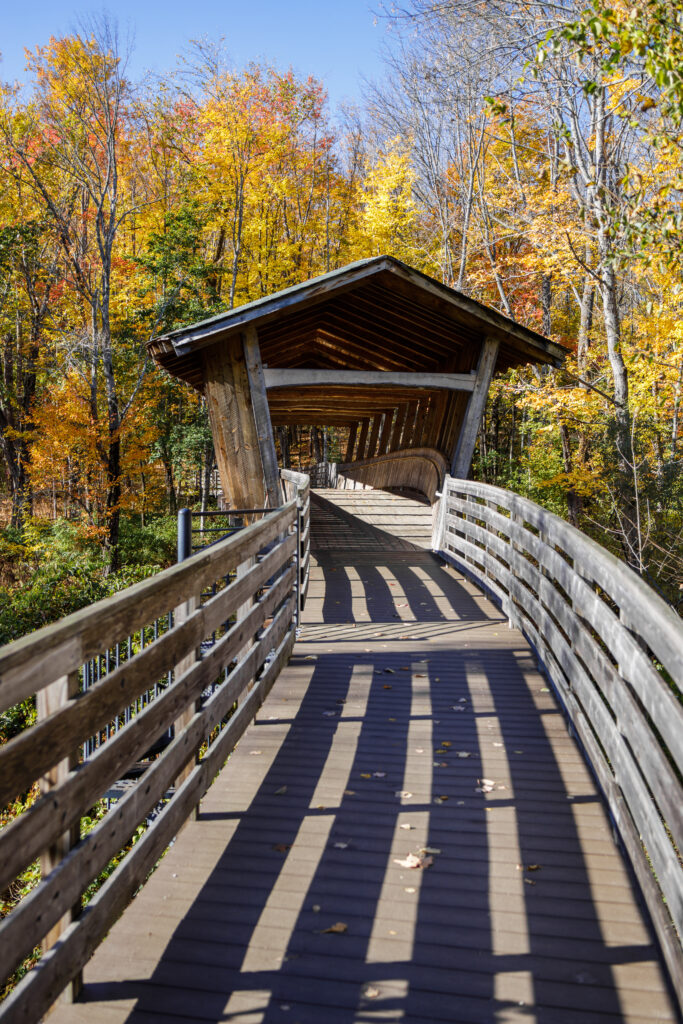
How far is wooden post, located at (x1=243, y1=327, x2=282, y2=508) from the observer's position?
10.8 meters

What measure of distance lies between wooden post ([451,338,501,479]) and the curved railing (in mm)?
562

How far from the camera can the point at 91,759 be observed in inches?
90.4

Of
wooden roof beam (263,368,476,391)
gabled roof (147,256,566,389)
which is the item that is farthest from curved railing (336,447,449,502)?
gabled roof (147,256,566,389)

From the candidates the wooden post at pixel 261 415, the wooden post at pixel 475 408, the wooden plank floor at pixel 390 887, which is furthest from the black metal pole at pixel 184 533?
the wooden post at pixel 475 408

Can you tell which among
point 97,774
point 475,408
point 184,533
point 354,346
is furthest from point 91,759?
point 354,346

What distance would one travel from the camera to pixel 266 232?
94.6ft

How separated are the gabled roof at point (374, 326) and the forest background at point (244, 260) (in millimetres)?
2997

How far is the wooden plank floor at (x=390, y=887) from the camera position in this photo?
2.38m

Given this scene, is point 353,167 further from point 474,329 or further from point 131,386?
point 474,329

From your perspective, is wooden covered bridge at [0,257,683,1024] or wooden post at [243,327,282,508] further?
wooden post at [243,327,282,508]

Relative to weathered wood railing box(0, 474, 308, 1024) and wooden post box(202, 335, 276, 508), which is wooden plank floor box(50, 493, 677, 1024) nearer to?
weathered wood railing box(0, 474, 308, 1024)

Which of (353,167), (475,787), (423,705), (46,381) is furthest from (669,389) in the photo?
(353,167)

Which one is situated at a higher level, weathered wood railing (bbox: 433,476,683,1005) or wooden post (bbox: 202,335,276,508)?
wooden post (bbox: 202,335,276,508)

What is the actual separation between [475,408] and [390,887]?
972cm
